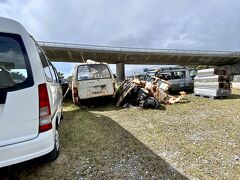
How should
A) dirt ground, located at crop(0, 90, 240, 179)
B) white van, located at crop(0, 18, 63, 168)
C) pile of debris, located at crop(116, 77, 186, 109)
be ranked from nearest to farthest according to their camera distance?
white van, located at crop(0, 18, 63, 168) → dirt ground, located at crop(0, 90, 240, 179) → pile of debris, located at crop(116, 77, 186, 109)

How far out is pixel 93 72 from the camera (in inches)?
315

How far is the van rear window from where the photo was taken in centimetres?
229

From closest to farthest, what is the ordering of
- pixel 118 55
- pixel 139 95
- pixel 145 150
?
pixel 145 150
pixel 139 95
pixel 118 55

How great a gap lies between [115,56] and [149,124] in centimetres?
3472

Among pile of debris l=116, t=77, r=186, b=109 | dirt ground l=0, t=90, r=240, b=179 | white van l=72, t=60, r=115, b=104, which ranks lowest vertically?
dirt ground l=0, t=90, r=240, b=179

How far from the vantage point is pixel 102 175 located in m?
3.00

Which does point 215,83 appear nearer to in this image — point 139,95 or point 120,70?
point 139,95

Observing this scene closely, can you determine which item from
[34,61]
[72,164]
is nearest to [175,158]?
[72,164]

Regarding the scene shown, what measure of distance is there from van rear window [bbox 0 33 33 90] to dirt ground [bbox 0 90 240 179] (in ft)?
3.28

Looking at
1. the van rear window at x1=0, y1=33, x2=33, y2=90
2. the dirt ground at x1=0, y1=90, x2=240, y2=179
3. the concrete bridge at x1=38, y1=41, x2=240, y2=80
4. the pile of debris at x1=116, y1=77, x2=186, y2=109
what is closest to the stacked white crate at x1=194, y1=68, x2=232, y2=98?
the pile of debris at x1=116, y1=77, x2=186, y2=109

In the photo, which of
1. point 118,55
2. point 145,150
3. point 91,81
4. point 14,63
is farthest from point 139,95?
point 118,55

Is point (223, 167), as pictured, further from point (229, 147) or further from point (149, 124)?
point (149, 124)

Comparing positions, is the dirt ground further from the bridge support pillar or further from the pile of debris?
the bridge support pillar

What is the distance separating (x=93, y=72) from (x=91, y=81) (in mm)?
458
